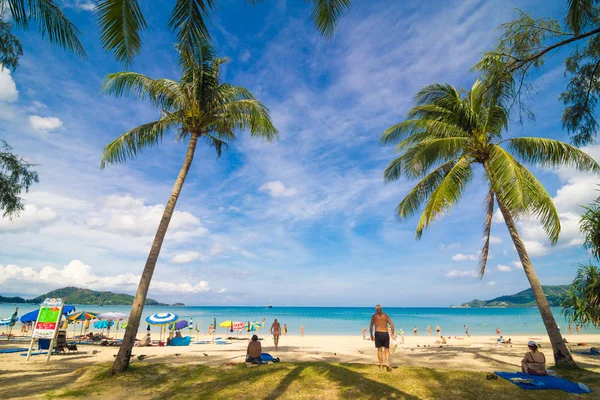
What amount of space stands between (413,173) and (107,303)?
22760cm

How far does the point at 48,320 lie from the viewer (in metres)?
12.4

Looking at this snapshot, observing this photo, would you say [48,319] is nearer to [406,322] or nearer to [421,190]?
[421,190]

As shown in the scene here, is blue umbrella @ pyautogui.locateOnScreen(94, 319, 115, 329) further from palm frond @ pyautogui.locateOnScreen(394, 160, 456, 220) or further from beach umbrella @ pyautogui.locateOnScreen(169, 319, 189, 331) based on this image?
palm frond @ pyautogui.locateOnScreen(394, 160, 456, 220)

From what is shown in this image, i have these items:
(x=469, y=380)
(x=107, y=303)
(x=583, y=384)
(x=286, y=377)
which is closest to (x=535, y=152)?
(x=583, y=384)

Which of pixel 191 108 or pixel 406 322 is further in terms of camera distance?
pixel 406 322

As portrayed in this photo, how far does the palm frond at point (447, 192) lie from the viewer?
34.0ft

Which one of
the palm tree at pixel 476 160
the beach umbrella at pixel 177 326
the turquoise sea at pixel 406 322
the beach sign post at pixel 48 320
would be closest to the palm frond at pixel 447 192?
the palm tree at pixel 476 160

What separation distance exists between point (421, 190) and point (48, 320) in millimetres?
15595

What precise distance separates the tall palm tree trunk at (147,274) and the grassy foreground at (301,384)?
0.45 meters

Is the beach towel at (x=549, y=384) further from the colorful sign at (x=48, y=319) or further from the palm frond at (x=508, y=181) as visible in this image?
the colorful sign at (x=48, y=319)

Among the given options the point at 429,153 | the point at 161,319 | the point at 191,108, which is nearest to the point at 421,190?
the point at 429,153

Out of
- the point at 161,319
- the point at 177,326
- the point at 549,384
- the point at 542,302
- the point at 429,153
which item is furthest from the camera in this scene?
the point at 177,326

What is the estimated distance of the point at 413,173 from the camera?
42.3 feet

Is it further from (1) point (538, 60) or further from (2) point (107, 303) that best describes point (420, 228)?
(2) point (107, 303)
